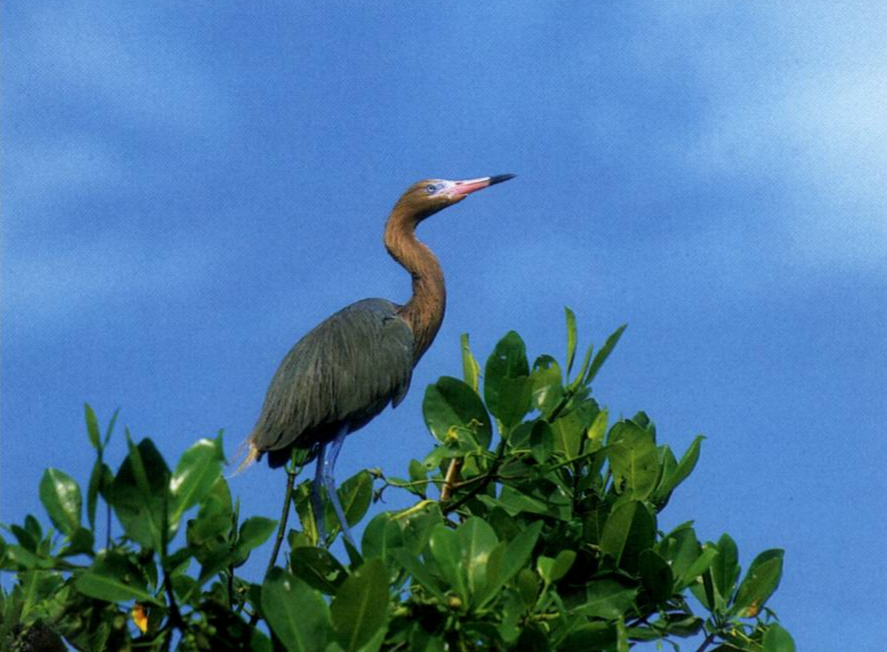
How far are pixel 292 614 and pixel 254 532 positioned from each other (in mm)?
185

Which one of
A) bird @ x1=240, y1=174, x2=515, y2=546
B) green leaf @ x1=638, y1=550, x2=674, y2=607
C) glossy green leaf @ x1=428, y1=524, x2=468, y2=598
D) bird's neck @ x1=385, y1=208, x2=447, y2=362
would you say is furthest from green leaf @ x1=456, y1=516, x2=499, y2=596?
bird's neck @ x1=385, y1=208, x2=447, y2=362

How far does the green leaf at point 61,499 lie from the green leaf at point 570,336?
1.51 meters

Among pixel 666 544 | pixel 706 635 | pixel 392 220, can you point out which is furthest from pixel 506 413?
pixel 392 220

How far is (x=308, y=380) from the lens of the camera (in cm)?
500

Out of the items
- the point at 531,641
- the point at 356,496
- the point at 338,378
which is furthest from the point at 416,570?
the point at 338,378

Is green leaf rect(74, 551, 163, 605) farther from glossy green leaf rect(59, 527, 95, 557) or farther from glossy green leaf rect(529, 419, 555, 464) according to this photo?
glossy green leaf rect(529, 419, 555, 464)

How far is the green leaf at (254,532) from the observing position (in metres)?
2.68

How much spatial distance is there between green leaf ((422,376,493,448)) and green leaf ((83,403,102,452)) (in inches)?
51.9

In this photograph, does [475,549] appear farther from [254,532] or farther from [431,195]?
[431,195]

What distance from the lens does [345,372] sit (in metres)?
5.06

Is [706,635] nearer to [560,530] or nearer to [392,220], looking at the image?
[560,530]

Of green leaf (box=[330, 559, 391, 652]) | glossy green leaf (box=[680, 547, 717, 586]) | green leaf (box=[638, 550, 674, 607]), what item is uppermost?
glossy green leaf (box=[680, 547, 717, 586])

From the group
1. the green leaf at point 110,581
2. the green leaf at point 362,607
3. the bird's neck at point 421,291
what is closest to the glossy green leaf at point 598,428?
the green leaf at point 362,607

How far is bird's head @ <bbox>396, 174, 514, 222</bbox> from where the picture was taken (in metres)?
5.71
